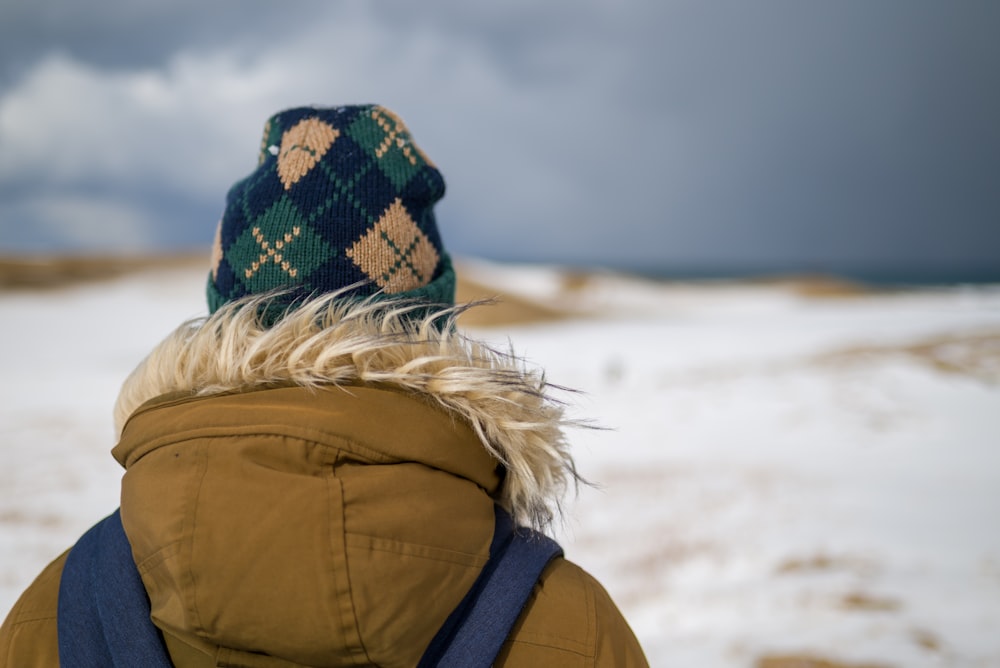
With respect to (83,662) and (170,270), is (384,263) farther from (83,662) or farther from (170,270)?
(170,270)

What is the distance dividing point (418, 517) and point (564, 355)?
9895 millimetres

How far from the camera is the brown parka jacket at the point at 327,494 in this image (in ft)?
2.54

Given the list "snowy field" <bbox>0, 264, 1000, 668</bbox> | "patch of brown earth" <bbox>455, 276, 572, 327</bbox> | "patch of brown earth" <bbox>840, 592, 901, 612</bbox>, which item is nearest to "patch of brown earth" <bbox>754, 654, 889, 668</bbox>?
"snowy field" <bbox>0, 264, 1000, 668</bbox>

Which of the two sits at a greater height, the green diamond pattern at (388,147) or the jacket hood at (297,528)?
the green diamond pattern at (388,147)

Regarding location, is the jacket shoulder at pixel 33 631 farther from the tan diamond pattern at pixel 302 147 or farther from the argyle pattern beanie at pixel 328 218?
the tan diamond pattern at pixel 302 147

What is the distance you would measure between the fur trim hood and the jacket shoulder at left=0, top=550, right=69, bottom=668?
0.33 meters

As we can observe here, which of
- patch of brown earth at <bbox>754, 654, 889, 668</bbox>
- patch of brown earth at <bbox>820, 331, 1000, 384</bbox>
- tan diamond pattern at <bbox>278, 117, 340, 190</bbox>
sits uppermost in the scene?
tan diamond pattern at <bbox>278, 117, 340, 190</bbox>

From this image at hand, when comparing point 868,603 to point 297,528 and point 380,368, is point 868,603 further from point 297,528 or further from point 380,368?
point 297,528

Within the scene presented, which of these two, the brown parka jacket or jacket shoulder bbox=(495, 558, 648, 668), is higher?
the brown parka jacket

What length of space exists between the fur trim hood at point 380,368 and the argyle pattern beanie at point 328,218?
6cm

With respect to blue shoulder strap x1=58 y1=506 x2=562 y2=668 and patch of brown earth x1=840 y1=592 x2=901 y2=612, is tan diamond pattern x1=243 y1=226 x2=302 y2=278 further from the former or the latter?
patch of brown earth x1=840 y1=592 x2=901 y2=612

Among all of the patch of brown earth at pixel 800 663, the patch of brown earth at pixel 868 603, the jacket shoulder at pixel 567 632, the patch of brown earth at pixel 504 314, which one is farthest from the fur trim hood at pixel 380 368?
the patch of brown earth at pixel 504 314

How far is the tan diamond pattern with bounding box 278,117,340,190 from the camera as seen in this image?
113cm

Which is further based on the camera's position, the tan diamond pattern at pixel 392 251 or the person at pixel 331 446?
the tan diamond pattern at pixel 392 251
